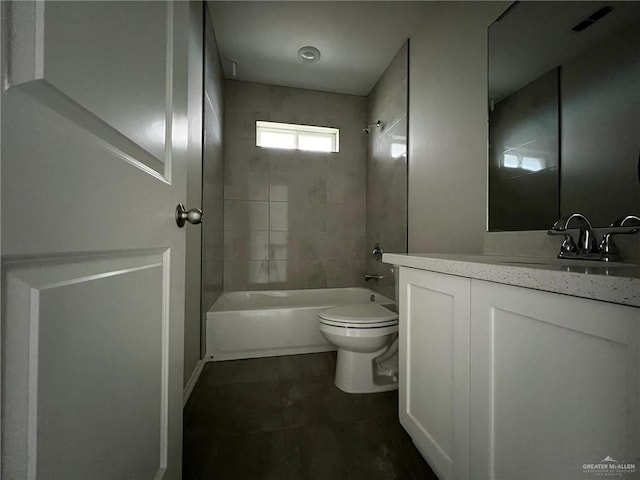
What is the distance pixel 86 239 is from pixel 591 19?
1.68 m

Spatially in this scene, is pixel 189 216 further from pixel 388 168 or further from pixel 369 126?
pixel 369 126

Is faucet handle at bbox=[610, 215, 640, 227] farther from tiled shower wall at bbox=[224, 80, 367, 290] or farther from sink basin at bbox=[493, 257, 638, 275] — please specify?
tiled shower wall at bbox=[224, 80, 367, 290]

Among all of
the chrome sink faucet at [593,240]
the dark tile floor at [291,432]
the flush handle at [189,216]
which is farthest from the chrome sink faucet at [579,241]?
the flush handle at [189,216]

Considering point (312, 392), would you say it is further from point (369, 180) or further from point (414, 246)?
point (369, 180)

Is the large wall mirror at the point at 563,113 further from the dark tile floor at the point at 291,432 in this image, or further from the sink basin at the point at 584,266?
the dark tile floor at the point at 291,432

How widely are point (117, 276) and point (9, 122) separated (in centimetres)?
29

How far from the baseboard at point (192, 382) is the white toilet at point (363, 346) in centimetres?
85

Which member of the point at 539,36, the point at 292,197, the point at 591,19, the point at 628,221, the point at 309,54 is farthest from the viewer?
the point at 292,197

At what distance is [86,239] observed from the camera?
396 millimetres

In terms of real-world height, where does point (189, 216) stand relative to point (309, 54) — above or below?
below

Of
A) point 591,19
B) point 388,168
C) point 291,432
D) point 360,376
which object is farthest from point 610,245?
point 388,168

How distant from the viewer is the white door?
0.29 meters

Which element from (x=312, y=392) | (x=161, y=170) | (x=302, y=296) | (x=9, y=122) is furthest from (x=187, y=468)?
(x=302, y=296)

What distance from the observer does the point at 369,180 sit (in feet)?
9.64
